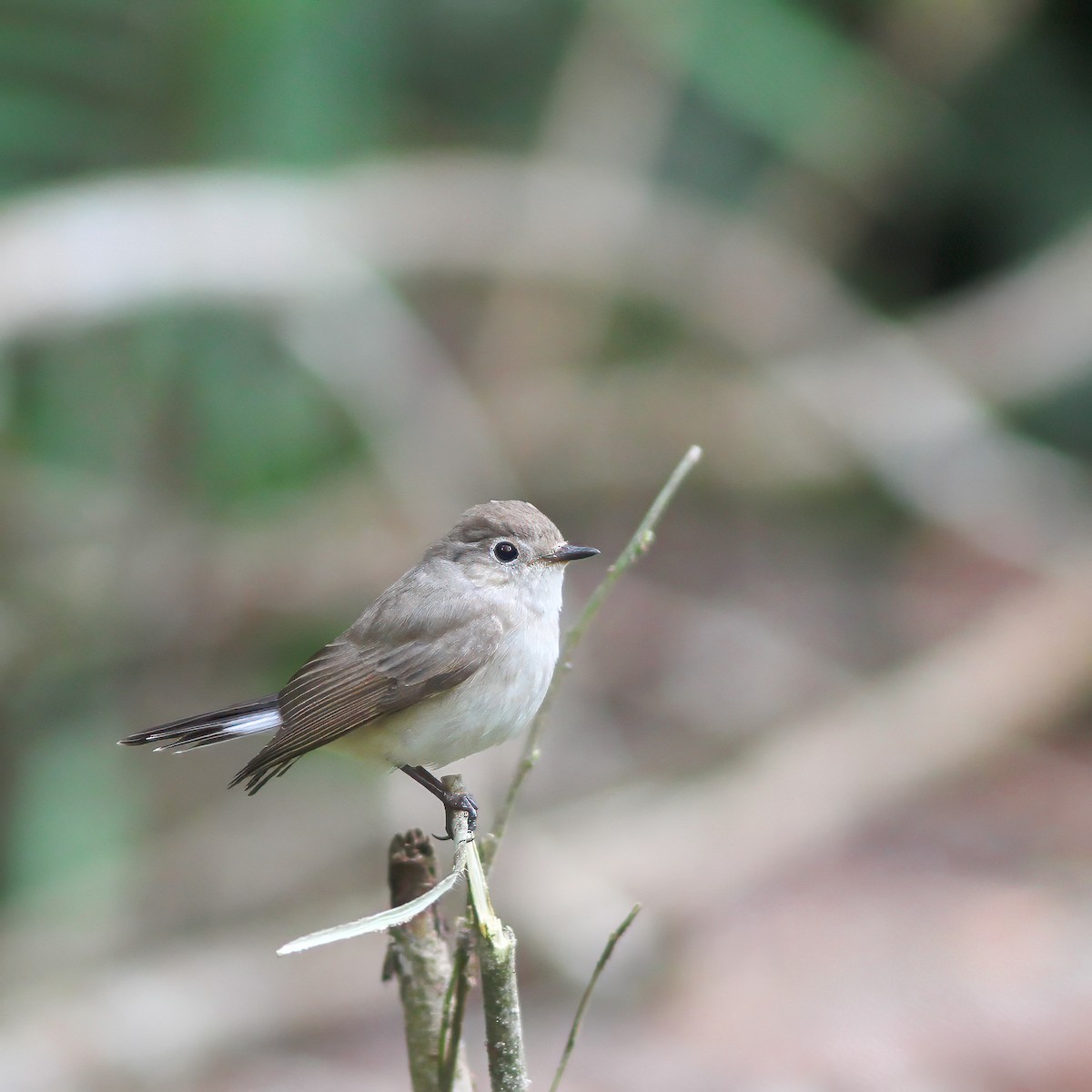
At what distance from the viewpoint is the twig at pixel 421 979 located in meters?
1.76

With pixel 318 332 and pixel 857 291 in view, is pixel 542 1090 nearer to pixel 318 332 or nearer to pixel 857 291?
pixel 318 332

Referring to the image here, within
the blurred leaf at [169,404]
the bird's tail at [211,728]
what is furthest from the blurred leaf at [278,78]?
the bird's tail at [211,728]

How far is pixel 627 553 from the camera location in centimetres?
190

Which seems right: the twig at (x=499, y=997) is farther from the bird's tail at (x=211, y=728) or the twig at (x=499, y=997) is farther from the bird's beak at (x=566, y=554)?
the bird's beak at (x=566, y=554)

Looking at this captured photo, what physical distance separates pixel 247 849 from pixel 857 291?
17.8 feet

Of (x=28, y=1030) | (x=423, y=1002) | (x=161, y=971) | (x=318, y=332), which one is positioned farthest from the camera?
(x=318, y=332)

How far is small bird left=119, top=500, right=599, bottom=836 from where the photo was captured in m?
2.33

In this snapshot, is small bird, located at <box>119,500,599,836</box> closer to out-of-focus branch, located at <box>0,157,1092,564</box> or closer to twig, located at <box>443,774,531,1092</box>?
twig, located at <box>443,774,531,1092</box>

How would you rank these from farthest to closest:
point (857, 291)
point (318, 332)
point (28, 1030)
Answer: point (857, 291)
point (318, 332)
point (28, 1030)

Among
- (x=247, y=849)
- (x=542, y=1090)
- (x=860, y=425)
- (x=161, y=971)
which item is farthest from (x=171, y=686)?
(x=860, y=425)

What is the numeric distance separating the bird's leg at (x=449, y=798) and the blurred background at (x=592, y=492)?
2624 mm

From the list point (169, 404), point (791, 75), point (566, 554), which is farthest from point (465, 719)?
point (791, 75)

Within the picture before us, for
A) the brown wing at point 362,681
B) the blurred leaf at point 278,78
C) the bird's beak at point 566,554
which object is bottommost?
the brown wing at point 362,681

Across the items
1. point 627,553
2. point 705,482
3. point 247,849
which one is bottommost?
point 247,849
